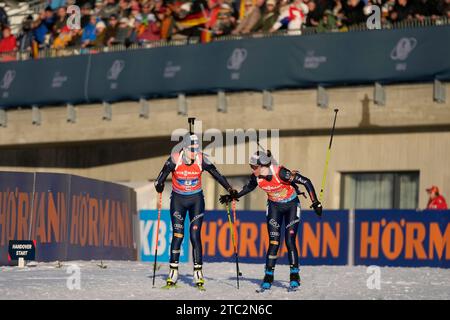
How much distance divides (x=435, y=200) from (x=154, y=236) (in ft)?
21.3

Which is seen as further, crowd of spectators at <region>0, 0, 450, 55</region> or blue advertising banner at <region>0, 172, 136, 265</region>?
crowd of spectators at <region>0, 0, 450, 55</region>

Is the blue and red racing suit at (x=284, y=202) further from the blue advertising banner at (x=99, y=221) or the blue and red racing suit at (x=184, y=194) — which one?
the blue advertising banner at (x=99, y=221)

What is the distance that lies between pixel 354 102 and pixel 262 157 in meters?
10.7

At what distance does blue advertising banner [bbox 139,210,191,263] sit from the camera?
2794cm

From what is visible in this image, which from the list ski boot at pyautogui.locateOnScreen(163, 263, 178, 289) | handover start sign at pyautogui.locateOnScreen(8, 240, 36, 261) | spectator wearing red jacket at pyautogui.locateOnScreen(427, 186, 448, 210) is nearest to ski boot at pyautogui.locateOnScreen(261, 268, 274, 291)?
ski boot at pyautogui.locateOnScreen(163, 263, 178, 289)

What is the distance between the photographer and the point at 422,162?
2852 cm

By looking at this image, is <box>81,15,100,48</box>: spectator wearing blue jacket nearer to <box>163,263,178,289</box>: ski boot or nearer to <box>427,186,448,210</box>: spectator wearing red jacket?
<box>427,186,448,210</box>: spectator wearing red jacket

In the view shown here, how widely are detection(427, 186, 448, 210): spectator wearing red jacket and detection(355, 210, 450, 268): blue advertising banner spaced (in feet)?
3.18

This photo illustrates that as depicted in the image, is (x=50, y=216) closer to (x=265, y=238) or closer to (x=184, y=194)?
(x=265, y=238)

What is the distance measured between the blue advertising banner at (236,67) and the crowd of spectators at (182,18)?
0.36m

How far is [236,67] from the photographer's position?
29750mm
